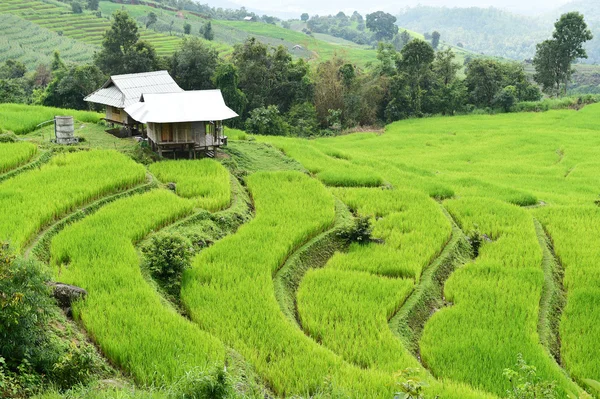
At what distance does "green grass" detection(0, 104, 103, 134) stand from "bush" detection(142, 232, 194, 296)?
9336mm

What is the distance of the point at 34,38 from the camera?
52688 millimetres

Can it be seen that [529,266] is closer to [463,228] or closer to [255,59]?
[463,228]

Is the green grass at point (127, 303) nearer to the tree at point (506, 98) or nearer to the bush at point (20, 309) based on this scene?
the bush at point (20, 309)

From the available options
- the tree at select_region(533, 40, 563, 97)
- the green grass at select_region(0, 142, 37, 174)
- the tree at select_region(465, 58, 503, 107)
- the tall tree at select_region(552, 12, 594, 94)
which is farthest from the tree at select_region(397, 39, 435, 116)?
the green grass at select_region(0, 142, 37, 174)

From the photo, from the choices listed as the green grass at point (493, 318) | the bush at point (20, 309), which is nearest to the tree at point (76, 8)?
the green grass at point (493, 318)

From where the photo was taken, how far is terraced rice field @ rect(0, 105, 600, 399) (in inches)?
283

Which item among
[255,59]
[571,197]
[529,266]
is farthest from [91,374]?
[255,59]

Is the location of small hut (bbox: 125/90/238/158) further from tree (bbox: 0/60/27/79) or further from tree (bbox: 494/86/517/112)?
tree (bbox: 0/60/27/79)

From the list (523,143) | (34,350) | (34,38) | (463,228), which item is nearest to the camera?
(34,350)

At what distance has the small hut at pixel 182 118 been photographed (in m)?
14.2

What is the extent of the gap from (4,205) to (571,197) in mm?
14934

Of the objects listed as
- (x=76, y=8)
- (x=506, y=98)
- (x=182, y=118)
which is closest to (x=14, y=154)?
(x=182, y=118)

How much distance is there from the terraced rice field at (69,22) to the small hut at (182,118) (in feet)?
133

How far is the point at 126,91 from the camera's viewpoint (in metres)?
17.2
